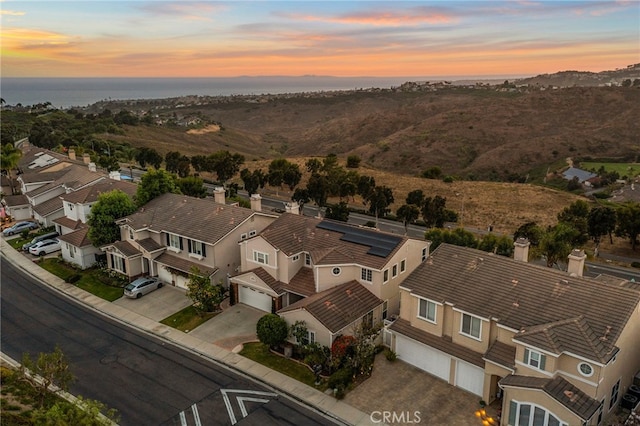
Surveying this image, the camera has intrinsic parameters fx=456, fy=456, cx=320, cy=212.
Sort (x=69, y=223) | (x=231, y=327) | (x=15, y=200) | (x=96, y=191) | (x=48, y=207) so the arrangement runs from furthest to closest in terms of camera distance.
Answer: (x=15, y=200), (x=48, y=207), (x=96, y=191), (x=69, y=223), (x=231, y=327)

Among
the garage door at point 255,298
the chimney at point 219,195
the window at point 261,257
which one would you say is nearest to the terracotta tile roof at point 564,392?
the garage door at point 255,298

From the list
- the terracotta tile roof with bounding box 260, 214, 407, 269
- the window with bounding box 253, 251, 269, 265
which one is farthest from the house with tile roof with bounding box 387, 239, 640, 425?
the window with bounding box 253, 251, 269, 265

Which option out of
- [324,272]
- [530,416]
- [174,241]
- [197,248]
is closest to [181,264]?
[197,248]

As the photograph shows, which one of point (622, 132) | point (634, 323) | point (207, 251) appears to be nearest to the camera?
point (634, 323)

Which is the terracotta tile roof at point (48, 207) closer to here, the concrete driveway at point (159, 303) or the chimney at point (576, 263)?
the concrete driveway at point (159, 303)

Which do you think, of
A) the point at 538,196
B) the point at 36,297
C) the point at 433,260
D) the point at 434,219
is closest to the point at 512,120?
the point at 538,196

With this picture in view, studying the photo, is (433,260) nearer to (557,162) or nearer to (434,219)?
(434,219)

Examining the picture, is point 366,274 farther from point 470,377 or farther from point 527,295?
point 527,295
